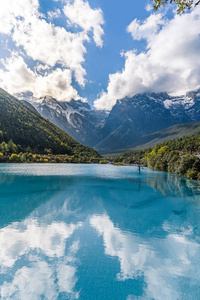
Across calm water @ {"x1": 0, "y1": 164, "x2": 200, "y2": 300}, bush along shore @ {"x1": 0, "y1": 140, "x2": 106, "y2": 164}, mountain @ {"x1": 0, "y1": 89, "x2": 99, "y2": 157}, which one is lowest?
calm water @ {"x1": 0, "y1": 164, "x2": 200, "y2": 300}

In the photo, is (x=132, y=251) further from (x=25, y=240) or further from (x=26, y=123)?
(x=26, y=123)

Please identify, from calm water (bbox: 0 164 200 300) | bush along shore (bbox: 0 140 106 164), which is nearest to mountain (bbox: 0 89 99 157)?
bush along shore (bbox: 0 140 106 164)

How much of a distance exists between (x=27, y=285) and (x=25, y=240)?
491 cm

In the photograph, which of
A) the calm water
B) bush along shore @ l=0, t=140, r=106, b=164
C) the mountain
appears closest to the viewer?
the calm water

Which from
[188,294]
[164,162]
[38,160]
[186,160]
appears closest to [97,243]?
[188,294]

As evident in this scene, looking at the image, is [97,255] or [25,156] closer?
[97,255]

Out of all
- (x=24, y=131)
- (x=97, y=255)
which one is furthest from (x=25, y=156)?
(x=97, y=255)

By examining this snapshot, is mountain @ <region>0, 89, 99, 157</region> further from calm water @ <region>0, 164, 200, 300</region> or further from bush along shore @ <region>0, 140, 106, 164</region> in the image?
calm water @ <region>0, 164, 200, 300</region>

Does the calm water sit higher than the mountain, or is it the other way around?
the mountain

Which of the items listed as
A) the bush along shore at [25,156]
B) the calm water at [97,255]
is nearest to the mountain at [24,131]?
the bush along shore at [25,156]

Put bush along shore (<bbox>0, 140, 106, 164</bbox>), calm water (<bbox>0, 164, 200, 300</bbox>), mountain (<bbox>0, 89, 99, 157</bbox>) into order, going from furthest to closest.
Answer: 1. mountain (<bbox>0, 89, 99, 157</bbox>)
2. bush along shore (<bbox>0, 140, 106, 164</bbox>)
3. calm water (<bbox>0, 164, 200, 300</bbox>)

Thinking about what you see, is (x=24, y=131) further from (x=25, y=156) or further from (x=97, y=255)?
(x=97, y=255)

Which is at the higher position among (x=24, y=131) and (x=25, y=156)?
(x=24, y=131)

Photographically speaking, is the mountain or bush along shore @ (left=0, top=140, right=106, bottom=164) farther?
the mountain
